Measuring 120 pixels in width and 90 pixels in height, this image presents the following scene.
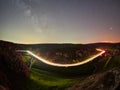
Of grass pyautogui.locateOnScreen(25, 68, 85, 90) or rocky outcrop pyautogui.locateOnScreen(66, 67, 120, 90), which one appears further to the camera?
grass pyautogui.locateOnScreen(25, 68, 85, 90)

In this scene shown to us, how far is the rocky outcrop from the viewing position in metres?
6.82

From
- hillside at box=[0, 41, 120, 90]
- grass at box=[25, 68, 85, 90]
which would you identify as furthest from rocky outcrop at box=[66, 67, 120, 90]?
grass at box=[25, 68, 85, 90]

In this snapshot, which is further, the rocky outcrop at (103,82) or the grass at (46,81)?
the grass at (46,81)

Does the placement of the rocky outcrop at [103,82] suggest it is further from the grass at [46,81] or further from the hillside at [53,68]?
the grass at [46,81]

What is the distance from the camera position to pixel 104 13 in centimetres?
756

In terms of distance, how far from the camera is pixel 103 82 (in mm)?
6844

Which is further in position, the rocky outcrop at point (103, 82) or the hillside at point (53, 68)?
the hillside at point (53, 68)

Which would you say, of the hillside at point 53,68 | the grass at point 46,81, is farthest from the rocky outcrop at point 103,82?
the grass at point 46,81

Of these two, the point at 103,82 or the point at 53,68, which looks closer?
the point at 103,82

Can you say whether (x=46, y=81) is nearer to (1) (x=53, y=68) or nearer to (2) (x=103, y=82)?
(1) (x=53, y=68)

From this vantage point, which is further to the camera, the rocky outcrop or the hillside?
the hillside

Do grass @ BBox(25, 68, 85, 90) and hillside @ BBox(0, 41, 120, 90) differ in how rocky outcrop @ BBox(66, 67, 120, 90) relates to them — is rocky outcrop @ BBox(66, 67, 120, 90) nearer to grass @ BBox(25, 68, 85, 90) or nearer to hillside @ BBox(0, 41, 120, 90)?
hillside @ BBox(0, 41, 120, 90)

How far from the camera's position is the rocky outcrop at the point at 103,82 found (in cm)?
682

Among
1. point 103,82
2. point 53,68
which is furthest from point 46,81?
point 103,82
